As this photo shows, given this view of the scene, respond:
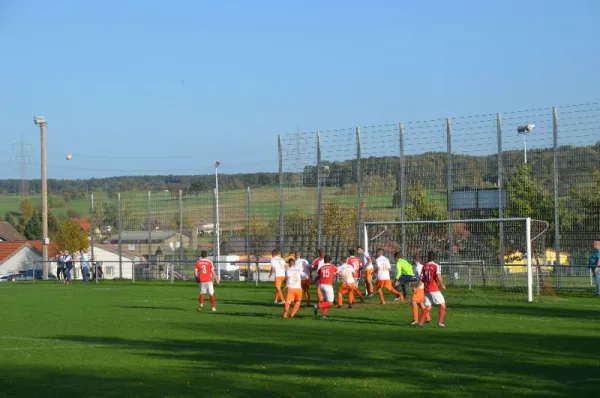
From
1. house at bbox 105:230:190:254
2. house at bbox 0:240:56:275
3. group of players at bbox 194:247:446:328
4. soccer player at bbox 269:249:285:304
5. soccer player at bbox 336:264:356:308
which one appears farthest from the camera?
house at bbox 0:240:56:275

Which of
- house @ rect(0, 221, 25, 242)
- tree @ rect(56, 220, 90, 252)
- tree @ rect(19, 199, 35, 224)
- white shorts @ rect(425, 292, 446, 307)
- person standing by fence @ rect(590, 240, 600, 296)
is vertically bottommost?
white shorts @ rect(425, 292, 446, 307)

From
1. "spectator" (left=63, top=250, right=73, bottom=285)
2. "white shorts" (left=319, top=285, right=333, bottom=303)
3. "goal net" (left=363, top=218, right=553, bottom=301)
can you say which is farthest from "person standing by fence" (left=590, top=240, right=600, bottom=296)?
"spectator" (left=63, top=250, right=73, bottom=285)

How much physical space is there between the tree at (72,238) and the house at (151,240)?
24886 mm

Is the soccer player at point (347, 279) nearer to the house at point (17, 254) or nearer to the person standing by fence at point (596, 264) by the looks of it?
the person standing by fence at point (596, 264)

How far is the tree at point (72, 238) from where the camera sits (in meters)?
82.0

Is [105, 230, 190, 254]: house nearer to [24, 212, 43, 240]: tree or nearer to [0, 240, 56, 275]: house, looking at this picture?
[0, 240, 56, 275]: house

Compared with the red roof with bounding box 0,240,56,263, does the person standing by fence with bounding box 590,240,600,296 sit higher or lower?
lower

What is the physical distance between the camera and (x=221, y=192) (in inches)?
2048

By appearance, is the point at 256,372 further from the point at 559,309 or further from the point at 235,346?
the point at 559,309

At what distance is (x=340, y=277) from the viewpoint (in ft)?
104

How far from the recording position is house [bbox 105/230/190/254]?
5272 cm

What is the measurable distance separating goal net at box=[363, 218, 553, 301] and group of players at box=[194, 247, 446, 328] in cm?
356

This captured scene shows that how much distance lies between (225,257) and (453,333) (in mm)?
31343

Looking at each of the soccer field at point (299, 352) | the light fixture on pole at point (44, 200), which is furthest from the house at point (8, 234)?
the soccer field at point (299, 352)
